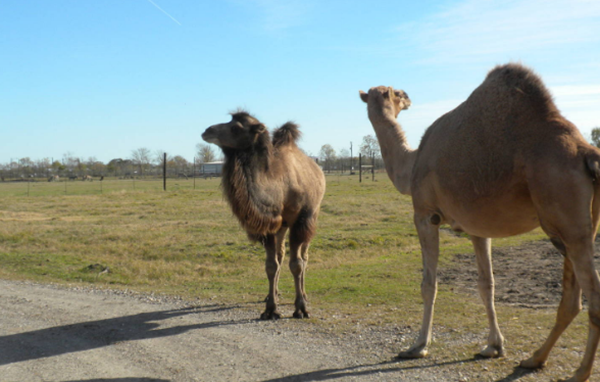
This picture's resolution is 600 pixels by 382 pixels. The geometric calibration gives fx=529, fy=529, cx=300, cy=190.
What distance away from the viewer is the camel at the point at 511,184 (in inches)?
167

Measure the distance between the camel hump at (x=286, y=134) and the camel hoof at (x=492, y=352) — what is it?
475 centimetres

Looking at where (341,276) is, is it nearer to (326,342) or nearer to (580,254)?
(326,342)

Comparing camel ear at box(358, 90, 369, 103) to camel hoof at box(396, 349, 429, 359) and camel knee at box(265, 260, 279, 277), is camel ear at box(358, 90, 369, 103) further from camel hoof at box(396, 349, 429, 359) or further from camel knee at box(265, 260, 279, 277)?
camel hoof at box(396, 349, 429, 359)

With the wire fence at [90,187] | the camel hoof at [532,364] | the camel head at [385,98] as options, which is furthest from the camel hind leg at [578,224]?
the wire fence at [90,187]

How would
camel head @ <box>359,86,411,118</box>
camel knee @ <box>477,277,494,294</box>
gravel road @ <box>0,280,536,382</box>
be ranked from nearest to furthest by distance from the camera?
gravel road @ <box>0,280,536,382</box> → camel knee @ <box>477,277,494,294</box> → camel head @ <box>359,86,411,118</box>

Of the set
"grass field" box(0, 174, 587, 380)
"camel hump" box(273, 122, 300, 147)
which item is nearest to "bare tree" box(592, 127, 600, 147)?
"grass field" box(0, 174, 587, 380)

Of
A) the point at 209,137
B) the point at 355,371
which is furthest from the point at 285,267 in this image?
the point at 355,371

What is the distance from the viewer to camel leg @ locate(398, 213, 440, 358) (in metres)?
5.62

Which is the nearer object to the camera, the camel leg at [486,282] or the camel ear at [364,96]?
the camel leg at [486,282]

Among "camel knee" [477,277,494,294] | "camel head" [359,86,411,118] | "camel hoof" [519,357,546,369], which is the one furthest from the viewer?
"camel head" [359,86,411,118]

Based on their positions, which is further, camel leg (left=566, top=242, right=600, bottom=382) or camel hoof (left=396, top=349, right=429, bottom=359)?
camel hoof (left=396, top=349, right=429, bottom=359)

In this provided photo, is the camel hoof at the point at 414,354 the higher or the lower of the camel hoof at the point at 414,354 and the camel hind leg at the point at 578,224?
the lower

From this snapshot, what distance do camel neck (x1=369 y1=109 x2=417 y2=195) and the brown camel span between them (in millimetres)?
1749

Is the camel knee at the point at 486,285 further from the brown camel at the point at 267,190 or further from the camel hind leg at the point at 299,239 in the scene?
the camel hind leg at the point at 299,239
